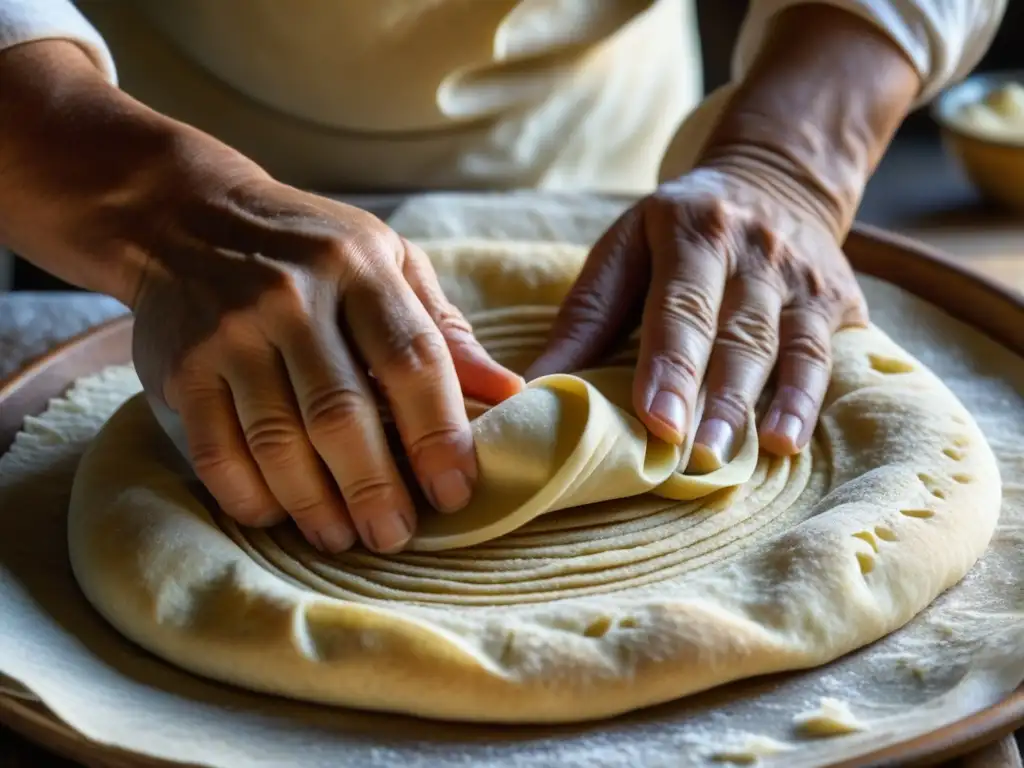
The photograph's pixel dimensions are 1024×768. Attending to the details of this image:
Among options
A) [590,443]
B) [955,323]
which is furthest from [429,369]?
[955,323]

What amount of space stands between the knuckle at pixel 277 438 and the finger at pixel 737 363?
35cm

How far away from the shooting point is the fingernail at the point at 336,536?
2.89 ft

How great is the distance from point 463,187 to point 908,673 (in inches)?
39.8

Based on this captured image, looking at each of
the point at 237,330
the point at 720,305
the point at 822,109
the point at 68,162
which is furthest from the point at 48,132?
the point at 822,109

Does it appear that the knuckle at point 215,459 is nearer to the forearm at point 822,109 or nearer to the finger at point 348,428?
the finger at point 348,428

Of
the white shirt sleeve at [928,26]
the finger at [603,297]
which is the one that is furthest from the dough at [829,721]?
the white shirt sleeve at [928,26]

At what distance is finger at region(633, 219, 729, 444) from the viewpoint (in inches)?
36.9

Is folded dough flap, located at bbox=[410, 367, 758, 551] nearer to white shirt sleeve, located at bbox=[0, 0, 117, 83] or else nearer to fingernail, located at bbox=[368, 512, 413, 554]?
fingernail, located at bbox=[368, 512, 413, 554]

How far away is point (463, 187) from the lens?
1.59 meters

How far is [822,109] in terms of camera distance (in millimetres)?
1232

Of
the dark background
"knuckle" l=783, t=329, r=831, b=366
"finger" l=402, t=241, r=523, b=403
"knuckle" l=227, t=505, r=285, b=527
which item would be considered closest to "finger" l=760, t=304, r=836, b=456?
"knuckle" l=783, t=329, r=831, b=366

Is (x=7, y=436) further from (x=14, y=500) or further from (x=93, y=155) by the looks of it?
(x=93, y=155)

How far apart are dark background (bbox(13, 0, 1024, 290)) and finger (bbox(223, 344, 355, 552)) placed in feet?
6.03

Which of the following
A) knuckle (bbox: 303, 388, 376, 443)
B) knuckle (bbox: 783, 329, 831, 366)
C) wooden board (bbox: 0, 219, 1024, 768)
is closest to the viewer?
knuckle (bbox: 303, 388, 376, 443)
